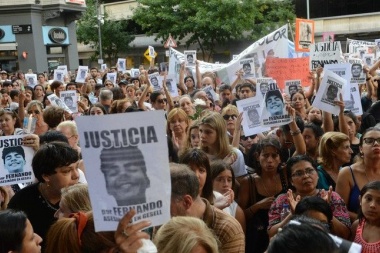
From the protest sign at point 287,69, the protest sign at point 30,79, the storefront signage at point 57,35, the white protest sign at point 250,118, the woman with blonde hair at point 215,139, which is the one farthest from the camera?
the storefront signage at point 57,35

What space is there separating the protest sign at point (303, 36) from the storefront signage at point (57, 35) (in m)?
19.5

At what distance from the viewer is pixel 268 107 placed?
6359 mm

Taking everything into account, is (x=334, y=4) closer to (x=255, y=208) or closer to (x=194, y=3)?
(x=194, y=3)

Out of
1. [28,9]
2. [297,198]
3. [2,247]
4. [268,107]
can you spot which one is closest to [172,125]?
[268,107]

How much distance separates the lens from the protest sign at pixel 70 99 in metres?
9.72

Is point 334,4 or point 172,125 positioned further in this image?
point 334,4

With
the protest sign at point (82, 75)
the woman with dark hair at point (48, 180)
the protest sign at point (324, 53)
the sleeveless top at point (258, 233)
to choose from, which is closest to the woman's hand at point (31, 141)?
the woman with dark hair at point (48, 180)

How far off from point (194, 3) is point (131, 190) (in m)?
32.9

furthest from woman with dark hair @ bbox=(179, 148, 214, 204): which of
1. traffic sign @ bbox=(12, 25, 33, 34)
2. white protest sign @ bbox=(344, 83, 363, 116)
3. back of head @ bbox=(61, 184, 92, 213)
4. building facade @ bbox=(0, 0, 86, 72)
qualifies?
traffic sign @ bbox=(12, 25, 33, 34)

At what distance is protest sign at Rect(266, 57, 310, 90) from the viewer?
10062 millimetres

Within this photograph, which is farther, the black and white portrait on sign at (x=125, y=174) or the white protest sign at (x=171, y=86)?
the white protest sign at (x=171, y=86)

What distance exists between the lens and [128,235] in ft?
8.19

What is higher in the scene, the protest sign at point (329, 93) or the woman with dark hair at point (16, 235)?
the protest sign at point (329, 93)

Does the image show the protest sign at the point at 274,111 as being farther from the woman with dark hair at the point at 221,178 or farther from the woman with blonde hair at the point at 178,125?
the woman with dark hair at the point at 221,178
